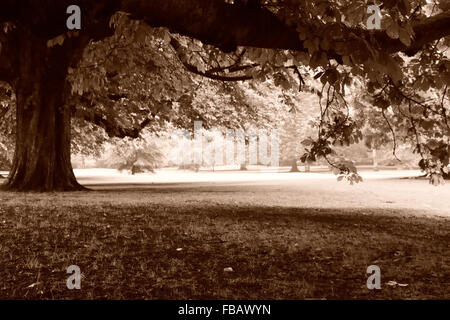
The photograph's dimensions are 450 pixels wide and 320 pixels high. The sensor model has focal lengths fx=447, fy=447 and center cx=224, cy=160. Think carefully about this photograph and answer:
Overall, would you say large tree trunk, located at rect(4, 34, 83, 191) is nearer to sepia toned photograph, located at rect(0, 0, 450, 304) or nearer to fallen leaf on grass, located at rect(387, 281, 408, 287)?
sepia toned photograph, located at rect(0, 0, 450, 304)

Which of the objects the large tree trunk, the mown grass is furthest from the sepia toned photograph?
the large tree trunk

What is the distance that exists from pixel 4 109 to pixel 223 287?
64.5 ft

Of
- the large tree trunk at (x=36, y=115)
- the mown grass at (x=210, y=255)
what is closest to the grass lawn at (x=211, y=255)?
the mown grass at (x=210, y=255)

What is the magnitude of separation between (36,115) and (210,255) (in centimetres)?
1074

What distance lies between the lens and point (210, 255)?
18.1ft

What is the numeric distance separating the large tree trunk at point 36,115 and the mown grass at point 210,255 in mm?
5228

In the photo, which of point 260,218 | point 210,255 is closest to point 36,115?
point 260,218

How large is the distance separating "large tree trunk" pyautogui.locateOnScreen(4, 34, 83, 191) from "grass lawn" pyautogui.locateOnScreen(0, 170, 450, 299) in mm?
5231

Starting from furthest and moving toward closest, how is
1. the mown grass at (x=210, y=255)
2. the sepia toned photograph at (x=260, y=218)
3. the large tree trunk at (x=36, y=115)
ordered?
1. the large tree trunk at (x=36, y=115)
2. the sepia toned photograph at (x=260, y=218)
3. the mown grass at (x=210, y=255)

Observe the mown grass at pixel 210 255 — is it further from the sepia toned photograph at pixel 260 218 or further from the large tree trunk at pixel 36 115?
the large tree trunk at pixel 36 115

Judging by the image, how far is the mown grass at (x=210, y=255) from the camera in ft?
13.5

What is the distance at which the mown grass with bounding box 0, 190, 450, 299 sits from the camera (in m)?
4.11

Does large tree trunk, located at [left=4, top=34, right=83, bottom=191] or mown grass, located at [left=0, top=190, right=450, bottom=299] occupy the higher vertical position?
large tree trunk, located at [left=4, top=34, right=83, bottom=191]

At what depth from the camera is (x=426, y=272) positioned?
193 inches
